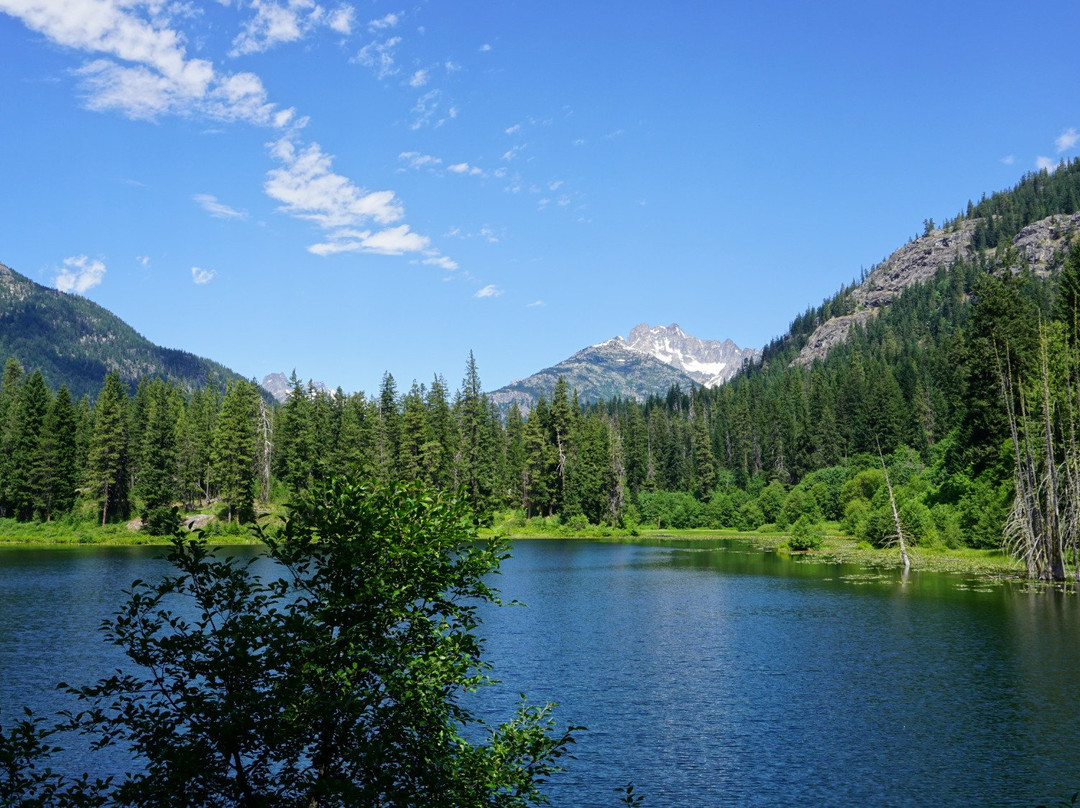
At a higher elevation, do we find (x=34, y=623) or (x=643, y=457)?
(x=643, y=457)

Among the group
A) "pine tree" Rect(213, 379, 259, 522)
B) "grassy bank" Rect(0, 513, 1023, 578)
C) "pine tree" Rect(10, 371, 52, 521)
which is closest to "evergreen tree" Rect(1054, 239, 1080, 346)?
"grassy bank" Rect(0, 513, 1023, 578)

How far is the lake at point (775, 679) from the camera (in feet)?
73.3

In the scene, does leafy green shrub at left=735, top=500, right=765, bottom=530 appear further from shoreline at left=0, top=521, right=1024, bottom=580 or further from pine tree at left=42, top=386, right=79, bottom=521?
pine tree at left=42, top=386, right=79, bottom=521

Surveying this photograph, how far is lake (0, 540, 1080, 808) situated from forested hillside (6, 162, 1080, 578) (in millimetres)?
19838

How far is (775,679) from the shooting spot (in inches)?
1308

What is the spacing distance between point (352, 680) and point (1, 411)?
133 m

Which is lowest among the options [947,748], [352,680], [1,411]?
[947,748]

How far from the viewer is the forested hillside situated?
2817 inches

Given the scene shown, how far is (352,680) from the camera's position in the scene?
34.4 ft

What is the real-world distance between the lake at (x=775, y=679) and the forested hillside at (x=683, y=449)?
65.1 feet

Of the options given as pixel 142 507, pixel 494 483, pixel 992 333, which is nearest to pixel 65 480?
pixel 142 507

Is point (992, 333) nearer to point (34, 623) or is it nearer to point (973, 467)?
point (973, 467)

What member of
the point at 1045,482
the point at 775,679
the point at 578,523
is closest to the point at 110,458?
the point at 578,523

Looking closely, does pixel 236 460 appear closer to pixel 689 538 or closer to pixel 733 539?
pixel 689 538
